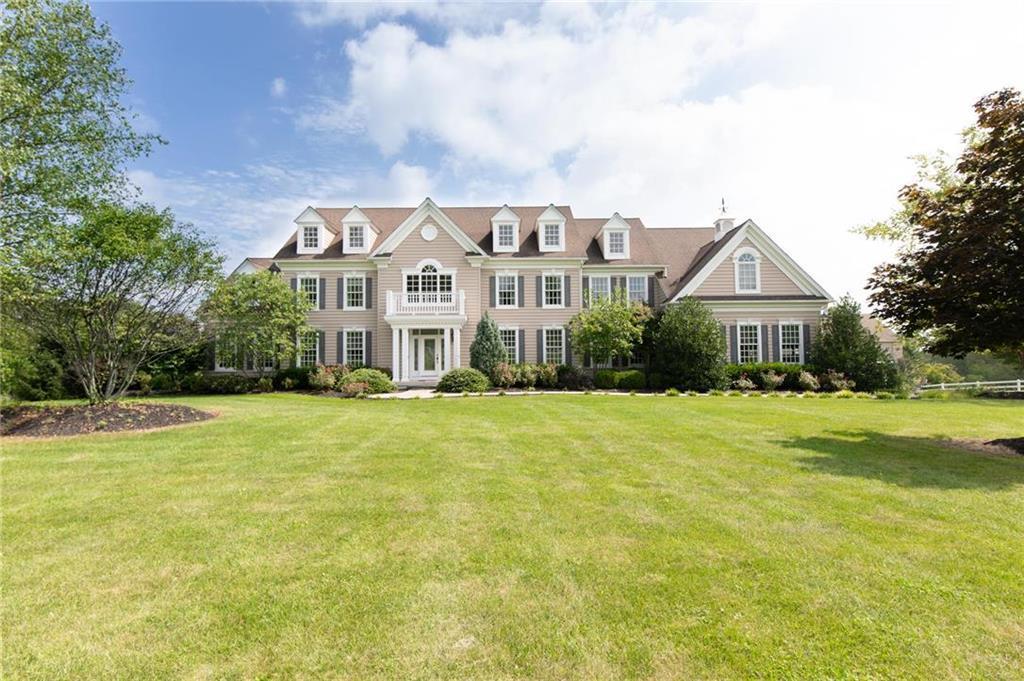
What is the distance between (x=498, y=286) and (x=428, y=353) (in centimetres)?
509

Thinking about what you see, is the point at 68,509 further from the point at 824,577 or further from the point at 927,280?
the point at 927,280

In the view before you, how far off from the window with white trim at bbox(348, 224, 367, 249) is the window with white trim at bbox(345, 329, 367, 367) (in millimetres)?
4678

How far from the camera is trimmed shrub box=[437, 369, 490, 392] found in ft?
69.3

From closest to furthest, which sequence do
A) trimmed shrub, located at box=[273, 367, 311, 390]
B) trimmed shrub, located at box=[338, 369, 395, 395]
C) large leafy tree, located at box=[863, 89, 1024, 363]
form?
large leafy tree, located at box=[863, 89, 1024, 363] → trimmed shrub, located at box=[338, 369, 395, 395] → trimmed shrub, located at box=[273, 367, 311, 390]

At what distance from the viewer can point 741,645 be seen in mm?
2922

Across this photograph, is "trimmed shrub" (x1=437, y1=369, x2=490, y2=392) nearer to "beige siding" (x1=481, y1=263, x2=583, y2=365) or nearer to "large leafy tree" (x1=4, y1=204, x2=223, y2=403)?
"beige siding" (x1=481, y1=263, x2=583, y2=365)

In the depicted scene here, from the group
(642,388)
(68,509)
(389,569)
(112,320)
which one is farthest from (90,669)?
(642,388)

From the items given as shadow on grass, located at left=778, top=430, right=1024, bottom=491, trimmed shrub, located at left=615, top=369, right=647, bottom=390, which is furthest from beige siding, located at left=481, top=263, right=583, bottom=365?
shadow on grass, located at left=778, top=430, right=1024, bottom=491

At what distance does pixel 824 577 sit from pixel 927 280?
866cm

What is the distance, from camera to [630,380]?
23.0m

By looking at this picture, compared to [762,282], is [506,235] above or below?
above

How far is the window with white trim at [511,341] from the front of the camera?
25.9m

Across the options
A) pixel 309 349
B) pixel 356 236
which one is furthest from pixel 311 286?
pixel 356 236

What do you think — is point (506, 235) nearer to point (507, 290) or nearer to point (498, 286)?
point (498, 286)
